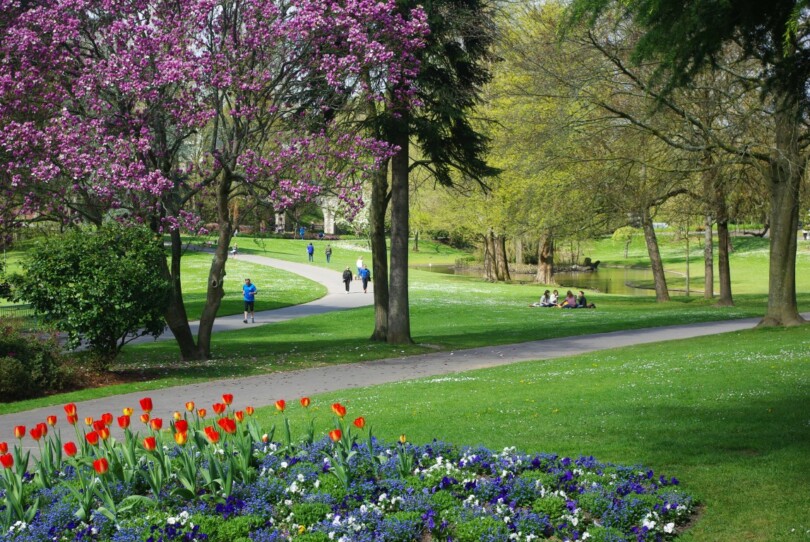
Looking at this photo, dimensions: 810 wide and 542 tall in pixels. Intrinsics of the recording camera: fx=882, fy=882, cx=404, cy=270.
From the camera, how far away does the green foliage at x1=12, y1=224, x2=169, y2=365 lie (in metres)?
15.9

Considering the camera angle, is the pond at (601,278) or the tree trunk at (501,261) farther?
the tree trunk at (501,261)

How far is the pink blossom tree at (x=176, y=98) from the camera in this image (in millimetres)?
16766

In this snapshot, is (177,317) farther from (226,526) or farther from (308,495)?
(226,526)

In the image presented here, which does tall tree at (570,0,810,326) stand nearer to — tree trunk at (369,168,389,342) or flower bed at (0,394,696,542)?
flower bed at (0,394,696,542)

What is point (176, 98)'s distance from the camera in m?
18.1

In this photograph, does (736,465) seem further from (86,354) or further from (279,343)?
(279,343)

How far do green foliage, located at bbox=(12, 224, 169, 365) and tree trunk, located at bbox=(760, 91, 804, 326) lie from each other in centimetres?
1422

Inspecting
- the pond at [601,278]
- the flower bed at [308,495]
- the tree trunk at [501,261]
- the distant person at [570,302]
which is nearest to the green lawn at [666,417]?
the flower bed at [308,495]

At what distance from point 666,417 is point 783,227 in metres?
12.7

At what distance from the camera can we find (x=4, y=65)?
55.7 ft

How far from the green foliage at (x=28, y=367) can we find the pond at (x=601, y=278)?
41.8 m

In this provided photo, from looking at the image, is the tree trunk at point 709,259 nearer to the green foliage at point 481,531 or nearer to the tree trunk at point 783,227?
the tree trunk at point 783,227

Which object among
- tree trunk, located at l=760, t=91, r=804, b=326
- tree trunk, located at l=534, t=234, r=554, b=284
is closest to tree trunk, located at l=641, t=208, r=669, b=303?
tree trunk, located at l=534, t=234, r=554, b=284

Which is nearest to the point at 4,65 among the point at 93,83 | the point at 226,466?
the point at 93,83
